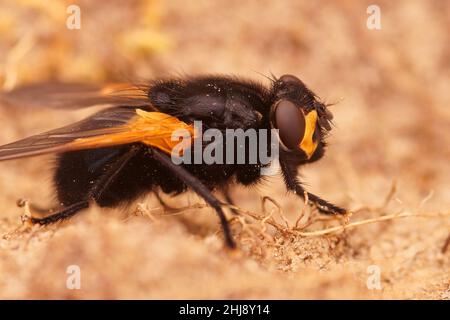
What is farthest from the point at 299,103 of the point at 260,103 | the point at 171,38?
the point at 171,38

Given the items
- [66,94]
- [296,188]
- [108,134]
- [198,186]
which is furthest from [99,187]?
[296,188]

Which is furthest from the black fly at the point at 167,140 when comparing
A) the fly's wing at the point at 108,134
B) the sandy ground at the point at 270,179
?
the sandy ground at the point at 270,179

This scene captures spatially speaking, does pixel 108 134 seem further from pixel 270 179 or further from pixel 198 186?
pixel 270 179

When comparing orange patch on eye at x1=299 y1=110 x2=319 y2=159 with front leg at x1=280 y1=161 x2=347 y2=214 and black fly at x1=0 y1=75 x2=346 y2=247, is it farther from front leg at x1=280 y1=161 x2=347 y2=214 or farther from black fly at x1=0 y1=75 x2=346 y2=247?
front leg at x1=280 y1=161 x2=347 y2=214

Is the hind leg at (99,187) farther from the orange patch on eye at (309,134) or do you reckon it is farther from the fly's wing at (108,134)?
the orange patch on eye at (309,134)

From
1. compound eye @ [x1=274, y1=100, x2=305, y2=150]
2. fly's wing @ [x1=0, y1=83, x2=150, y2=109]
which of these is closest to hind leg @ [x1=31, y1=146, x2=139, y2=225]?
fly's wing @ [x1=0, y1=83, x2=150, y2=109]
